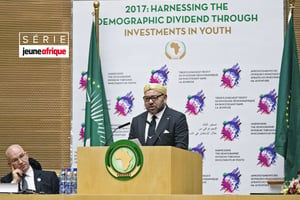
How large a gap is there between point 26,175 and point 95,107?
163 cm

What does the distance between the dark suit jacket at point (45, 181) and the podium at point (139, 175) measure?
1785 millimetres

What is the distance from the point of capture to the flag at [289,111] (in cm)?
879

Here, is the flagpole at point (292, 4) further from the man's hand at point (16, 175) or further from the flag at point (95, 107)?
the man's hand at point (16, 175)

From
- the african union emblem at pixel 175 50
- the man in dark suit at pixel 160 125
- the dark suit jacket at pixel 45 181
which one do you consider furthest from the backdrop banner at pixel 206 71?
the man in dark suit at pixel 160 125

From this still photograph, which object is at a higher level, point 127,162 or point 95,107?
point 95,107

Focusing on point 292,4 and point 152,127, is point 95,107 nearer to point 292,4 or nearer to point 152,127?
→ point 152,127

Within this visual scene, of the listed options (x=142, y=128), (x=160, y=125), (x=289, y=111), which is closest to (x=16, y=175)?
(x=142, y=128)

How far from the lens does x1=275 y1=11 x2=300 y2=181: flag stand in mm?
8789

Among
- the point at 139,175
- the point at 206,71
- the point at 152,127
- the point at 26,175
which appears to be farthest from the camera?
the point at 206,71

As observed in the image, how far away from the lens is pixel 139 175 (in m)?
6.22

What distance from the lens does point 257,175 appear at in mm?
9359

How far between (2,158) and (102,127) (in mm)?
1489

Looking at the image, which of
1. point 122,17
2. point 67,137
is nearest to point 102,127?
point 67,137

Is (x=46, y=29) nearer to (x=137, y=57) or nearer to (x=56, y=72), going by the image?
(x=56, y=72)
